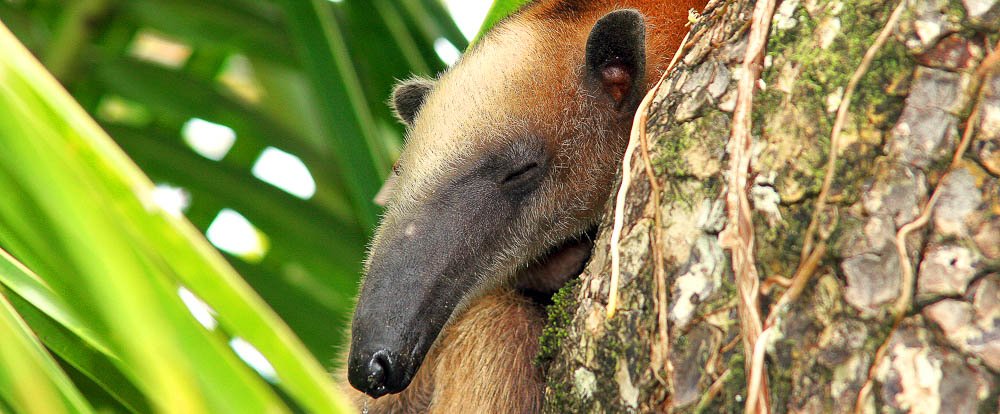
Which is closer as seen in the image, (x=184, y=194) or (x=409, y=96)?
(x=409, y=96)

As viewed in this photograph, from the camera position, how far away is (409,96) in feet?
8.05

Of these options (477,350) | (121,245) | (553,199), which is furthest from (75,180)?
(553,199)

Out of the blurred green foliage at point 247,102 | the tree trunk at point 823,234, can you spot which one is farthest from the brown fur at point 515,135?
the tree trunk at point 823,234

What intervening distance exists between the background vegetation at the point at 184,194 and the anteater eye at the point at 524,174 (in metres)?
0.33

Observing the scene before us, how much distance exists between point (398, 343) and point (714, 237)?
30.9 inches

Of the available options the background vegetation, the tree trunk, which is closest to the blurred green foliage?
the background vegetation

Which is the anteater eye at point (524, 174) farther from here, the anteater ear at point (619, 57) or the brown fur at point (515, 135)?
the anteater ear at point (619, 57)

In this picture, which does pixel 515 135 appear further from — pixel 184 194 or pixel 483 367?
pixel 184 194

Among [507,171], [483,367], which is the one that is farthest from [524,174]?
[483,367]

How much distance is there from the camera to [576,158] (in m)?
2.06

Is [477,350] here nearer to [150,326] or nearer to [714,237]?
[714,237]

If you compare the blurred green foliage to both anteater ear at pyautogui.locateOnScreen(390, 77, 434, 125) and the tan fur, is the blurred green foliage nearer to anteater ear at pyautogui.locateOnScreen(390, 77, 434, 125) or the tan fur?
anteater ear at pyautogui.locateOnScreen(390, 77, 434, 125)

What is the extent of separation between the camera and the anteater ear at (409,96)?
95.7 inches

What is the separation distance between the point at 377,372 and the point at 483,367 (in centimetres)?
21
